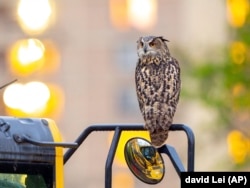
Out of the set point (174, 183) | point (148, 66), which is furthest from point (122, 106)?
point (148, 66)

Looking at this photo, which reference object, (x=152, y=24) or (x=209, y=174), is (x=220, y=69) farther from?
(x=152, y=24)

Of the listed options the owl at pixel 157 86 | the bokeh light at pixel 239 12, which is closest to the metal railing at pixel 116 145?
the owl at pixel 157 86

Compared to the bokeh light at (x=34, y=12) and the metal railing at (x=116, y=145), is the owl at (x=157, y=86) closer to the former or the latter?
the metal railing at (x=116, y=145)

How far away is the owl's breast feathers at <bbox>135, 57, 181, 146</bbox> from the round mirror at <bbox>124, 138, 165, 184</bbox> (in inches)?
44.8

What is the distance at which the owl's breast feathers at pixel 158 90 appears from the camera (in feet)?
24.8

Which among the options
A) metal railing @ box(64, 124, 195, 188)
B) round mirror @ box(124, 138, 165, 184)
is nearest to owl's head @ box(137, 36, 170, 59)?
metal railing @ box(64, 124, 195, 188)

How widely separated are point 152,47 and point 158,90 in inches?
23.4

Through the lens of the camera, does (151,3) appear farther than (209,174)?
Yes

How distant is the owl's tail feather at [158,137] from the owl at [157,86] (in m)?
0.02

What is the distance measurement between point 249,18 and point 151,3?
90.7 ft

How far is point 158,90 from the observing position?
7.81 meters

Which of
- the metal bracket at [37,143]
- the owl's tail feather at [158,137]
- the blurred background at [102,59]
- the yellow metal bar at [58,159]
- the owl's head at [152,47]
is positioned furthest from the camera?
the blurred background at [102,59]

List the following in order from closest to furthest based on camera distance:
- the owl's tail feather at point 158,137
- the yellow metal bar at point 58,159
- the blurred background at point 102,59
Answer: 1. the yellow metal bar at point 58,159
2. the owl's tail feather at point 158,137
3. the blurred background at point 102,59

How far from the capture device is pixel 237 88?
2281 centimetres
